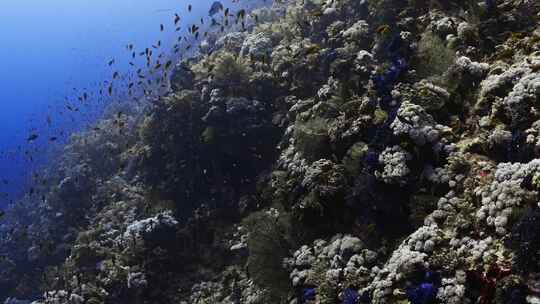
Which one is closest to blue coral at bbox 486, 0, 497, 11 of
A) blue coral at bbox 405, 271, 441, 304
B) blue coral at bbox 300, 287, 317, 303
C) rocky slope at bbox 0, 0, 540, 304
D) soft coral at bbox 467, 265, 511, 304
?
rocky slope at bbox 0, 0, 540, 304

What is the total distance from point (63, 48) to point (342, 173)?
160m

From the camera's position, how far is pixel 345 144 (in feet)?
31.5

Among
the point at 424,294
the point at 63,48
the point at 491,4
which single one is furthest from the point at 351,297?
the point at 63,48

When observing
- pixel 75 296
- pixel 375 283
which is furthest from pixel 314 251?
pixel 75 296

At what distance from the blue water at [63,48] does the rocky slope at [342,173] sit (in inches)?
2116

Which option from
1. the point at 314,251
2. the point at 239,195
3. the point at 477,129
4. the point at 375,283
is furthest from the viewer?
the point at 239,195

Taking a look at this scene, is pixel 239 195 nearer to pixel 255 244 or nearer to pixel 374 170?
pixel 255 244

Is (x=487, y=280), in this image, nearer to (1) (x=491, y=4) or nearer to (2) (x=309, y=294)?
(2) (x=309, y=294)

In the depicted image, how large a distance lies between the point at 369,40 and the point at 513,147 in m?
7.38

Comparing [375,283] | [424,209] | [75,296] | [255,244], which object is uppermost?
[75,296]

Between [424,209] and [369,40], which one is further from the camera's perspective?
[369,40]

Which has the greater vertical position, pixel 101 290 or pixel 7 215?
pixel 7 215

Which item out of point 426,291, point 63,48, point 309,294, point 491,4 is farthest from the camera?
point 63,48

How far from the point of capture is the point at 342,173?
898cm
